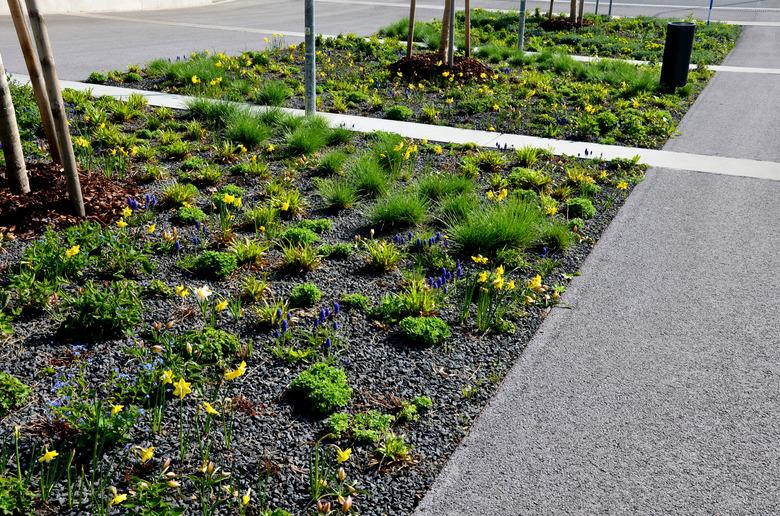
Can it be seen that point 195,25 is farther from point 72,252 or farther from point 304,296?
point 304,296

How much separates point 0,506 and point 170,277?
7.50ft

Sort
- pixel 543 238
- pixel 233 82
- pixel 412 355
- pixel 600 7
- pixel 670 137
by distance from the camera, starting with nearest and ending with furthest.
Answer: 1. pixel 412 355
2. pixel 543 238
3. pixel 670 137
4. pixel 233 82
5. pixel 600 7

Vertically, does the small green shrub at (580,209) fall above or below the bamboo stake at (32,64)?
below

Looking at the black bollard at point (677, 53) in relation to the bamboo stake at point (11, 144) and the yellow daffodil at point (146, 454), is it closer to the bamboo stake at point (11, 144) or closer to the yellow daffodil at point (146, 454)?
the bamboo stake at point (11, 144)

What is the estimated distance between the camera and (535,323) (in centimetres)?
478

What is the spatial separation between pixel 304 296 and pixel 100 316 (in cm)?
126

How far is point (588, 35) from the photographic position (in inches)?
655

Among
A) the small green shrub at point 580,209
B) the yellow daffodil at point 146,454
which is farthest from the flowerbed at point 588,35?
the yellow daffodil at point 146,454

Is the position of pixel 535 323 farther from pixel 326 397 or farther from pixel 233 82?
pixel 233 82

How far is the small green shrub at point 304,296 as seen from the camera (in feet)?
15.8

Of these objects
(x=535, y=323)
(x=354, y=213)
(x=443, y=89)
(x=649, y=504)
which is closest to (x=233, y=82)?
(x=443, y=89)

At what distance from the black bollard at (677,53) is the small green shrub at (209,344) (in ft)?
30.0

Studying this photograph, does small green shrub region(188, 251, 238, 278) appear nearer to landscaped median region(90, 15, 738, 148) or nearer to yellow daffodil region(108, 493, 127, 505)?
yellow daffodil region(108, 493, 127, 505)

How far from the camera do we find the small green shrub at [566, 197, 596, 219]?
6.48 meters
